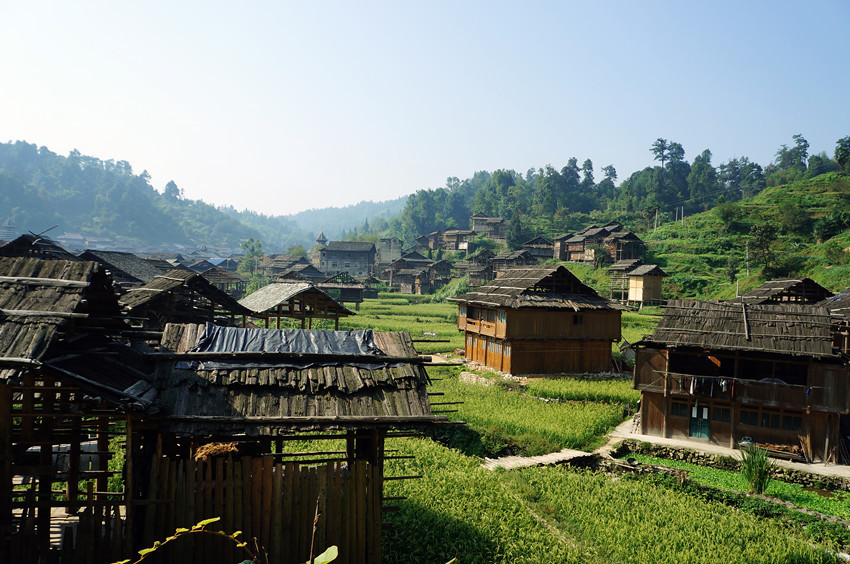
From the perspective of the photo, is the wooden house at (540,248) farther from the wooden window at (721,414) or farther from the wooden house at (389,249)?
the wooden window at (721,414)

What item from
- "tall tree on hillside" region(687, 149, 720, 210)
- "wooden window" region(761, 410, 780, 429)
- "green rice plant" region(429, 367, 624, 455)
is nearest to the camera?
"green rice plant" region(429, 367, 624, 455)

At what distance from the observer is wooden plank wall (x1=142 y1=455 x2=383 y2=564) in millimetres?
8406

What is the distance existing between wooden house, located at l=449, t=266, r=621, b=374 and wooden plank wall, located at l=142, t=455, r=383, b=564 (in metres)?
22.5

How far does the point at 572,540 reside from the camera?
40.1ft

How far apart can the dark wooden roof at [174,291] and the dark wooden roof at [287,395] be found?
14567 mm

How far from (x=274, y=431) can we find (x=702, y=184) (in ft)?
398

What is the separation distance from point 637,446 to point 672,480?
2915mm

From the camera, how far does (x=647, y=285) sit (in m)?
59.2

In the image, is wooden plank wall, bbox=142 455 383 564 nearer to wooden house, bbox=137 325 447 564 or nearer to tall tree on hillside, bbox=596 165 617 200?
wooden house, bbox=137 325 447 564

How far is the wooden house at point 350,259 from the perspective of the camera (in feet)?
307

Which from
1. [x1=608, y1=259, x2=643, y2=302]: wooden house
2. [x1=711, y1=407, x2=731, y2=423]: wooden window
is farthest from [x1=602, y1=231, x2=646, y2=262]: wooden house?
[x1=711, y1=407, x2=731, y2=423]: wooden window

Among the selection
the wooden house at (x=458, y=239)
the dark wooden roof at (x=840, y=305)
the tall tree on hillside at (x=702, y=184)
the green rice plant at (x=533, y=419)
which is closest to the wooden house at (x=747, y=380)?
the green rice plant at (x=533, y=419)

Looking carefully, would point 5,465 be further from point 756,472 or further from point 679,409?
point 679,409

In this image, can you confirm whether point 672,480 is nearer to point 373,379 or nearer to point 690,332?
point 690,332
